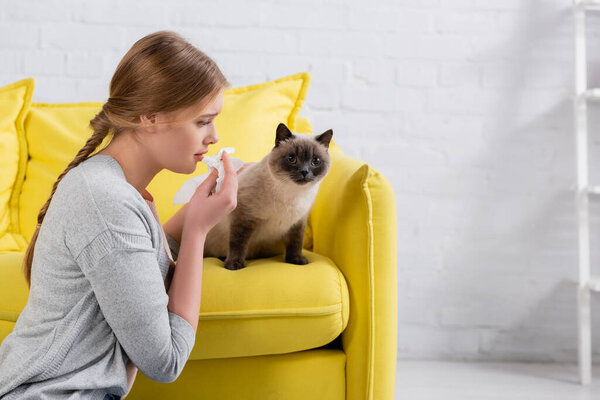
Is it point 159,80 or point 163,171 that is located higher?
point 159,80

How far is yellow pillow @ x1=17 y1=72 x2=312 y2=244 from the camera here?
1.81m

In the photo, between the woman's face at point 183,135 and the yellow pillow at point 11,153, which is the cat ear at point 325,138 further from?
the yellow pillow at point 11,153

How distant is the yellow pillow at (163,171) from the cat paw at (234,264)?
0.41 m

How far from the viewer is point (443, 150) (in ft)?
7.73

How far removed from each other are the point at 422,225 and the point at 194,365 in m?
1.34

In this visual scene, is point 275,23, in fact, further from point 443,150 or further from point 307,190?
point 307,190

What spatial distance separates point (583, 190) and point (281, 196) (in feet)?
4.25

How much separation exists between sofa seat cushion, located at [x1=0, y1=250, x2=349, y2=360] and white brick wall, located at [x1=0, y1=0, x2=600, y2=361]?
1140 millimetres

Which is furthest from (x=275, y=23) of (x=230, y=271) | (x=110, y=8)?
(x=230, y=271)

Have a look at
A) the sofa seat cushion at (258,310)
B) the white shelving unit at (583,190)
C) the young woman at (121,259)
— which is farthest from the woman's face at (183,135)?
Answer: the white shelving unit at (583,190)

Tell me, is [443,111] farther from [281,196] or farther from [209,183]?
[209,183]

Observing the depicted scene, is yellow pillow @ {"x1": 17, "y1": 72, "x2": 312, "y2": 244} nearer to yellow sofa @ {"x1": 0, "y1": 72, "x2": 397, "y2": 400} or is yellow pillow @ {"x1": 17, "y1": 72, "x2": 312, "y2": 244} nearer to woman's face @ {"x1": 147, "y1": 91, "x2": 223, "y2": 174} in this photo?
yellow sofa @ {"x1": 0, "y1": 72, "x2": 397, "y2": 400}

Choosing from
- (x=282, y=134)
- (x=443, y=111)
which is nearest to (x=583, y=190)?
(x=443, y=111)

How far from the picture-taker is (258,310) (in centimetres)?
125
